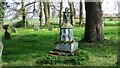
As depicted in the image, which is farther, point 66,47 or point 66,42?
point 66,42

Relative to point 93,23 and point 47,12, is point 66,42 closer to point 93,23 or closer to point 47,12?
point 93,23

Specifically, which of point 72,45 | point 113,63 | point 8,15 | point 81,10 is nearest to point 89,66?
point 113,63

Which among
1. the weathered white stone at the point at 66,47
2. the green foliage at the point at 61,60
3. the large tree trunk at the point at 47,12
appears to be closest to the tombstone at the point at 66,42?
the weathered white stone at the point at 66,47

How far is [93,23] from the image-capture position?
1716 cm

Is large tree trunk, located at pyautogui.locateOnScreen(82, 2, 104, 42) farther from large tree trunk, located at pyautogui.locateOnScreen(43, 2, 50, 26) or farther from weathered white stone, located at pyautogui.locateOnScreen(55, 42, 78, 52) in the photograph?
large tree trunk, located at pyautogui.locateOnScreen(43, 2, 50, 26)

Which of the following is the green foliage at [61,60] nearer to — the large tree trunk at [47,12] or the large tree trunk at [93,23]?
the large tree trunk at [93,23]

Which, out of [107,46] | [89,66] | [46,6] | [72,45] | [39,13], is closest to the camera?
[89,66]

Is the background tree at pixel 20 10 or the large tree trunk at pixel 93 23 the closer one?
the large tree trunk at pixel 93 23

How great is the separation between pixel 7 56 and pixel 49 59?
252 centimetres


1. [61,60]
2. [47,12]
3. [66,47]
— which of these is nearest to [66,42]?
[66,47]

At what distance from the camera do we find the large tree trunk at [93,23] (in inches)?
671

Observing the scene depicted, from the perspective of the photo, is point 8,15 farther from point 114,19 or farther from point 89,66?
point 89,66

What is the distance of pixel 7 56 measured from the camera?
12664 millimetres

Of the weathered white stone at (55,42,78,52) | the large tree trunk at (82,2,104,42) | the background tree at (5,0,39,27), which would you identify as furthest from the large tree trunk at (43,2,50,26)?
the weathered white stone at (55,42,78,52)
